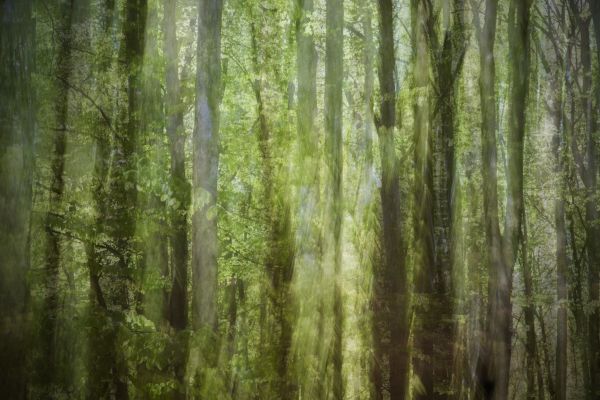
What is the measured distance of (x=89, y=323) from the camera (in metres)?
2.47

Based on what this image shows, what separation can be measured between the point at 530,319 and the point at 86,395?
2546mm

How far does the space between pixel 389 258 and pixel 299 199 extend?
63 cm

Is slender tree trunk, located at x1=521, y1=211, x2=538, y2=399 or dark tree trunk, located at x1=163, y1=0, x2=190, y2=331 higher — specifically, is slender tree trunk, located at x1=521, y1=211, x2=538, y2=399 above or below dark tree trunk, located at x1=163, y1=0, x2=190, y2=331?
below

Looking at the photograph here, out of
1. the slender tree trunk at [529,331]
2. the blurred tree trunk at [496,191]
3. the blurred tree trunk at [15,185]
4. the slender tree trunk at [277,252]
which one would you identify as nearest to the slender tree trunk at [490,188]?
the blurred tree trunk at [496,191]

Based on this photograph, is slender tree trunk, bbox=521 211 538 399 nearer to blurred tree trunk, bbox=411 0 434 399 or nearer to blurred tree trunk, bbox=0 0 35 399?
blurred tree trunk, bbox=411 0 434 399

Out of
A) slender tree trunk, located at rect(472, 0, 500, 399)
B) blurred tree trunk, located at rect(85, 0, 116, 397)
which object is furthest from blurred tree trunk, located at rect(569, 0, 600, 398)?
blurred tree trunk, located at rect(85, 0, 116, 397)

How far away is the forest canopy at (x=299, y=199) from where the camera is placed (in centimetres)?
249

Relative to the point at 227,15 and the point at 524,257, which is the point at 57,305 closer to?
the point at 227,15

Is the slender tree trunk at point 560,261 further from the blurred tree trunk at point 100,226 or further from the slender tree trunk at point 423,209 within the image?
the blurred tree trunk at point 100,226

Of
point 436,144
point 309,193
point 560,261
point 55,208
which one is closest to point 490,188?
point 436,144

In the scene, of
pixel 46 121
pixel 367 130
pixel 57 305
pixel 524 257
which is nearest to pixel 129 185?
pixel 46 121

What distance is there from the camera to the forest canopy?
249 centimetres

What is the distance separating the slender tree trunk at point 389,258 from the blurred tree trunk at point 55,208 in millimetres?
1775

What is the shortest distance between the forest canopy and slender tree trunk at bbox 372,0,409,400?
0.01 metres
